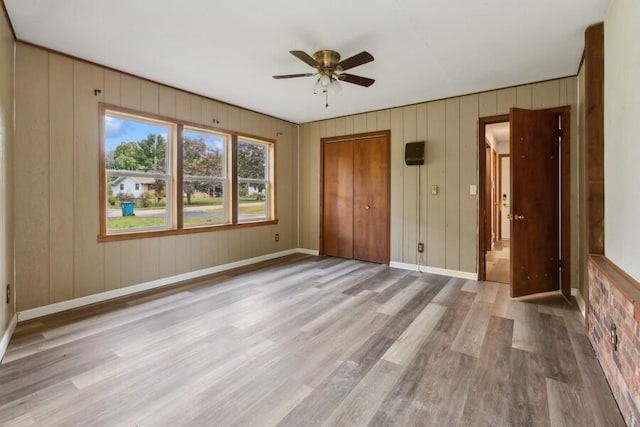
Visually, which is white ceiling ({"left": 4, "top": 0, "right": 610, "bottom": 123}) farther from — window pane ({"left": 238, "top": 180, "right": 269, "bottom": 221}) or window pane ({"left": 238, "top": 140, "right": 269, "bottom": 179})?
window pane ({"left": 238, "top": 180, "right": 269, "bottom": 221})

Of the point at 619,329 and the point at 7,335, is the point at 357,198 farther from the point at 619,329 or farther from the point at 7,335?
the point at 7,335

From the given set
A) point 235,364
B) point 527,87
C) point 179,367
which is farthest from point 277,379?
point 527,87

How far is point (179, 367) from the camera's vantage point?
6.87 feet

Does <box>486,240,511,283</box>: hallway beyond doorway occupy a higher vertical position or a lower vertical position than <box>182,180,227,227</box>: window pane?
lower

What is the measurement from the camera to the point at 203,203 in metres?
4.50

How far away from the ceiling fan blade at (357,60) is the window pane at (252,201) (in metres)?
2.82

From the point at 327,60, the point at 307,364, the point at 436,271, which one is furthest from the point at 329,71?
the point at 436,271

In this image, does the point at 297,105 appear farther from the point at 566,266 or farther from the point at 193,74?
the point at 566,266

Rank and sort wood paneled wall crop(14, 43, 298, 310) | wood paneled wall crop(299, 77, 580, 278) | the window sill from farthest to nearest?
wood paneled wall crop(299, 77, 580, 278)
the window sill
wood paneled wall crop(14, 43, 298, 310)

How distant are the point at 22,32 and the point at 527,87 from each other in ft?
17.4

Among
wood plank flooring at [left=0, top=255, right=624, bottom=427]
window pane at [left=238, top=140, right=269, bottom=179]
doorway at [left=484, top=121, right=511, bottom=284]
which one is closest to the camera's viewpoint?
wood plank flooring at [left=0, top=255, right=624, bottom=427]

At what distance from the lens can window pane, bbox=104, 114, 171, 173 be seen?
351 cm

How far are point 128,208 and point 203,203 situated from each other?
1005 millimetres

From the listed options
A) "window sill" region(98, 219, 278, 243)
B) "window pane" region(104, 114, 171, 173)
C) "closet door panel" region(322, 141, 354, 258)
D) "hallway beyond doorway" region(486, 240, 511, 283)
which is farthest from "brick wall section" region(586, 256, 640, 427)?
"window pane" region(104, 114, 171, 173)
